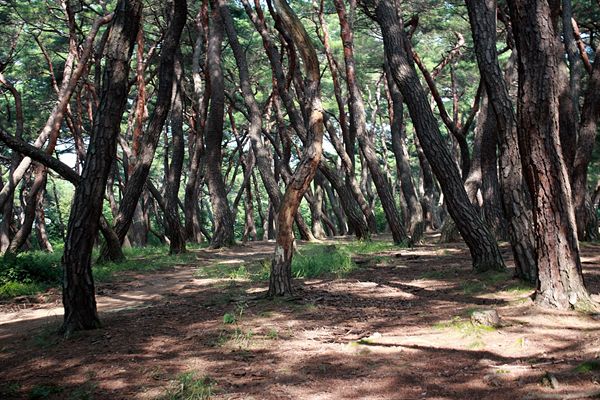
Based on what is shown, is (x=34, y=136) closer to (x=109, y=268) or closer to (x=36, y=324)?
(x=109, y=268)

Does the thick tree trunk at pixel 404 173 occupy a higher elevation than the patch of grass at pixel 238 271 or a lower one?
higher

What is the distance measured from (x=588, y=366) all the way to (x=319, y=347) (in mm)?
2070

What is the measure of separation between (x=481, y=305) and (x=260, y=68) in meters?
17.7

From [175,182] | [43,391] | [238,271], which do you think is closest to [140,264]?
[238,271]

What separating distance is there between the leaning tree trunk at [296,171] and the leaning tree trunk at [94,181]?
1980mm

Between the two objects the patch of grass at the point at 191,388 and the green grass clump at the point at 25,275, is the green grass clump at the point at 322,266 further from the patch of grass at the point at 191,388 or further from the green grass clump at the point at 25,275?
the patch of grass at the point at 191,388

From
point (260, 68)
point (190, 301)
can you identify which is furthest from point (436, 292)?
point (260, 68)

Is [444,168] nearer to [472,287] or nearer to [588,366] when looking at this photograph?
[472,287]

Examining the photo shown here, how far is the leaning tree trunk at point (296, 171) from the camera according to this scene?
21.6ft

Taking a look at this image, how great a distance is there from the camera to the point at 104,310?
23.2 feet

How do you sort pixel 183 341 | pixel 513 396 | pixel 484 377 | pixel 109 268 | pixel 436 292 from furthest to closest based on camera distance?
pixel 109 268, pixel 436 292, pixel 183 341, pixel 484 377, pixel 513 396

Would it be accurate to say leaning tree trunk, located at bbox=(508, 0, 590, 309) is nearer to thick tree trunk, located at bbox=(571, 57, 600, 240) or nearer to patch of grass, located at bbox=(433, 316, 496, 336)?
patch of grass, located at bbox=(433, 316, 496, 336)

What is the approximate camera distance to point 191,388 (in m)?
3.83

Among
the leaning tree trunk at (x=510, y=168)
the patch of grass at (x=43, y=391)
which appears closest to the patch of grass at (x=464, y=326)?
the leaning tree trunk at (x=510, y=168)
